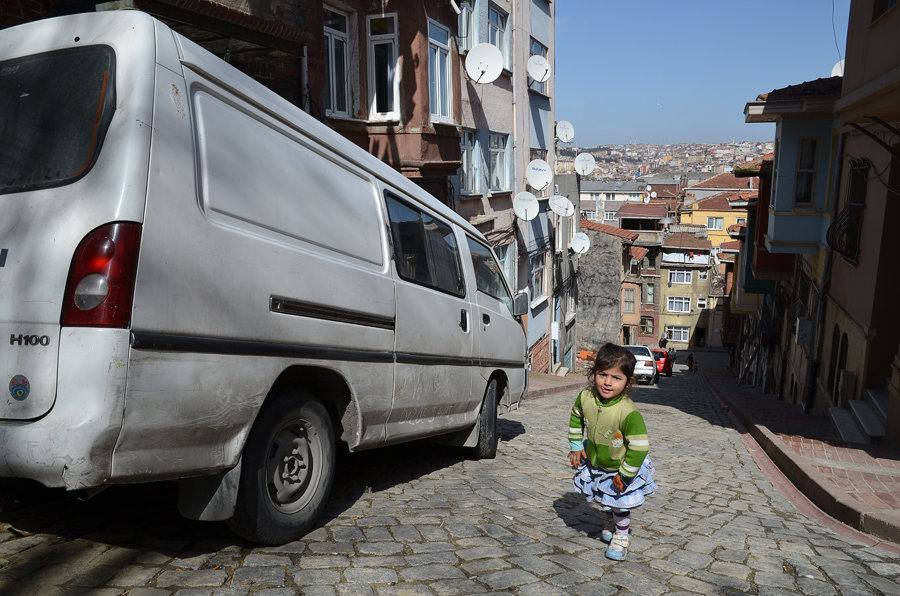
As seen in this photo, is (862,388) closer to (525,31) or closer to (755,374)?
(525,31)

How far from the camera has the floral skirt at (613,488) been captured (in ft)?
13.6

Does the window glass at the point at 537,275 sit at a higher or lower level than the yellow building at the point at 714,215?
lower

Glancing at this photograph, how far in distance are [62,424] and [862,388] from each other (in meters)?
11.4

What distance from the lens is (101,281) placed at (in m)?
2.69

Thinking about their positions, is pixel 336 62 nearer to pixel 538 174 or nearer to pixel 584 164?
pixel 538 174

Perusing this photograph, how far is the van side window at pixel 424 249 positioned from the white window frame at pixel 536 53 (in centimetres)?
1728

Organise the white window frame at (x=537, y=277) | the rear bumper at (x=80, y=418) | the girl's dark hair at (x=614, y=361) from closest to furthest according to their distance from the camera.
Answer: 1. the rear bumper at (x=80, y=418)
2. the girl's dark hair at (x=614, y=361)
3. the white window frame at (x=537, y=277)

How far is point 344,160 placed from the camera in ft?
14.7

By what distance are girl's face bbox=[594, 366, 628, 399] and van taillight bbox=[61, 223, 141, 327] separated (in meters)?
2.66

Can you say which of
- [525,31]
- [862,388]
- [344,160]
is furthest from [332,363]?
[525,31]

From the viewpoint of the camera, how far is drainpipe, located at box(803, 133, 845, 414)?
14.1 metres

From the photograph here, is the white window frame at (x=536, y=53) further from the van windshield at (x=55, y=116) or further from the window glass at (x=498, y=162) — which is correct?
the van windshield at (x=55, y=116)

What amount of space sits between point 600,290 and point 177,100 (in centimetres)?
4304

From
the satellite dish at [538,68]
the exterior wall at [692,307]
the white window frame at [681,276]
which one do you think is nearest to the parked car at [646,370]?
the satellite dish at [538,68]
